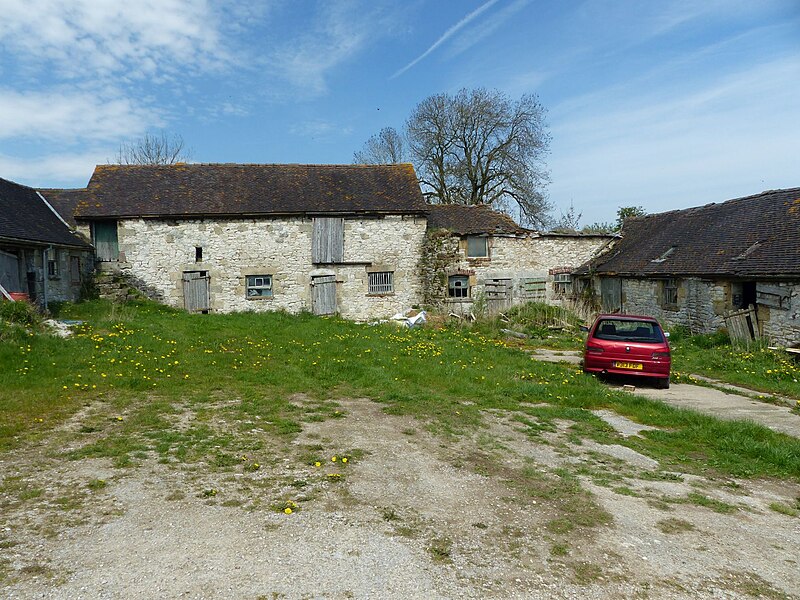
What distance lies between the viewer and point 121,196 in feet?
71.6

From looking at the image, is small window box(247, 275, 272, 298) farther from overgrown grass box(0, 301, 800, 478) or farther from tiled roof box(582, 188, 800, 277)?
tiled roof box(582, 188, 800, 277)

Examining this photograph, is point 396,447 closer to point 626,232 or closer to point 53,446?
point 53,446

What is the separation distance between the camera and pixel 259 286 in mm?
21609

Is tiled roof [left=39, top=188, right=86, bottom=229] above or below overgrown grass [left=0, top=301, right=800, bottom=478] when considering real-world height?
above

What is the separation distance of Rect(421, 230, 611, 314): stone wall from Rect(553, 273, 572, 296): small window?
0.05 metres

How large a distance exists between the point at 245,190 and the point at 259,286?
4.48m

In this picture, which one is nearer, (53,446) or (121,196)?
(53,446)

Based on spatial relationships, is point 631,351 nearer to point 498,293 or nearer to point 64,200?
point 498,293

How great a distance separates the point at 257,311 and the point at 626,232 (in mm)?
17957

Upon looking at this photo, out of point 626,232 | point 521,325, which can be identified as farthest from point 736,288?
point 626,232

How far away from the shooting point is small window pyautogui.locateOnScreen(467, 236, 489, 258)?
22.9m

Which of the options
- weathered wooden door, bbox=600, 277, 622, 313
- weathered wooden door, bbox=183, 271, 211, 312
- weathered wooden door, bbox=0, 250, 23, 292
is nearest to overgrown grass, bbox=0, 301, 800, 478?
weathered wooden door, bbox=0, 250, 23, 292

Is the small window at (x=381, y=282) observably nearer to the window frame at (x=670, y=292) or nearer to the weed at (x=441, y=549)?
the window frame at (x=670, y=292)

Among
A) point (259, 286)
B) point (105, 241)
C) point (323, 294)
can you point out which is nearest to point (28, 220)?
point (105, 241)
